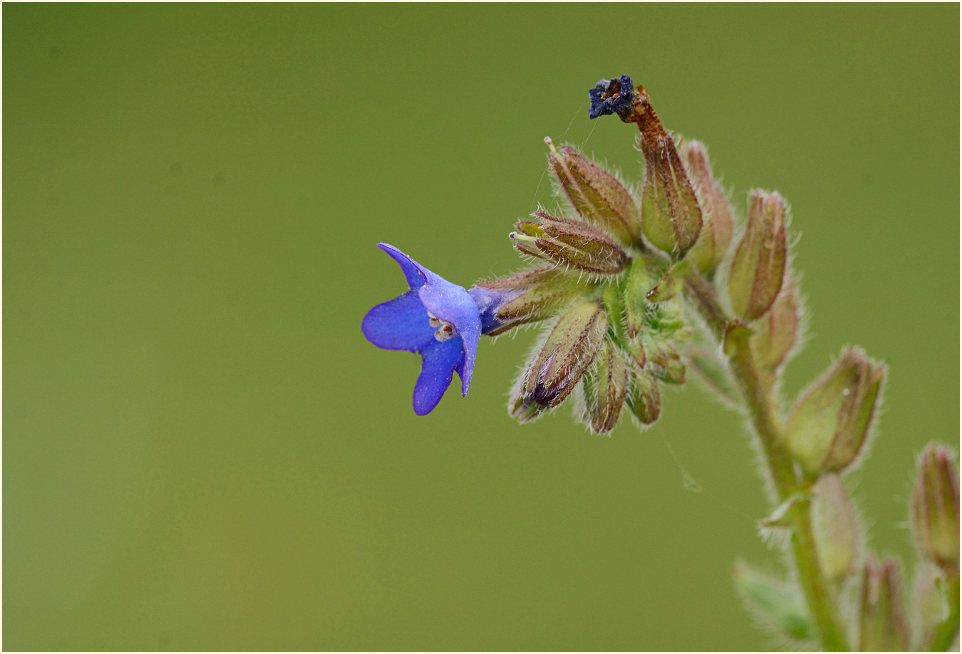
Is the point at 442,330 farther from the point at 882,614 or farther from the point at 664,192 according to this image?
the point at 882,614

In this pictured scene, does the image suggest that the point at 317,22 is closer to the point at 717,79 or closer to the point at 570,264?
the point at 717,79

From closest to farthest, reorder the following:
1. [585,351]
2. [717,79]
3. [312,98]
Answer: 1. [585,351]
2. [717,79]
3. [312,98]

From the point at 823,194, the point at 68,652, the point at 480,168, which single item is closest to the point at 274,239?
the point at 480,168

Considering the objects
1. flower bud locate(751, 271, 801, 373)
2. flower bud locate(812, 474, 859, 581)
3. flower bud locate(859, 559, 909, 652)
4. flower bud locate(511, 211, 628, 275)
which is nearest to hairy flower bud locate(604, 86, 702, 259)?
flower bud locate(511, 211, 628, 275)

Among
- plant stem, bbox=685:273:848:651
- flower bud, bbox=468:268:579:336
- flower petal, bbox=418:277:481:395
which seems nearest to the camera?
flower petal, bbox=418:277:481:395

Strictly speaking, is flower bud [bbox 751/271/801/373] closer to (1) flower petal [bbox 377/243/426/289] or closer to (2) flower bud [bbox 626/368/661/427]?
(2) flower bud [bbox 626/368/661/427]
